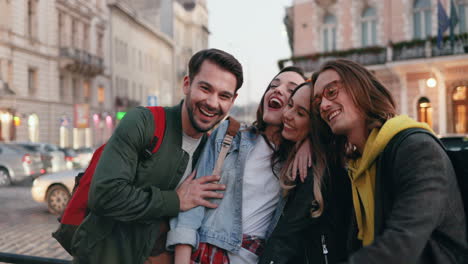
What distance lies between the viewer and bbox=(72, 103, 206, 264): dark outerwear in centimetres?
215

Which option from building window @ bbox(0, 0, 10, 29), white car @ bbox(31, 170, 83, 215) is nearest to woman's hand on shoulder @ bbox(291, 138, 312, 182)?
white car @ bbox(31, 170, 83, 215)

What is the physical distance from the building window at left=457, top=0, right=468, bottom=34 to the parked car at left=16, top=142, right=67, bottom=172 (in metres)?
17.7

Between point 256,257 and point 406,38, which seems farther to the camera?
point 406,38

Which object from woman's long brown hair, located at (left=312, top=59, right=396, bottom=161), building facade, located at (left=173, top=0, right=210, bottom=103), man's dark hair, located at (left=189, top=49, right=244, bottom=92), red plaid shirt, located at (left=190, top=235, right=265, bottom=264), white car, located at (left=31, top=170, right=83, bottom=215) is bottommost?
white car, located at (left=31, top=170, right=83, bottom=215)

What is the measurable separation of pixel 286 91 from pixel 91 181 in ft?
3.94

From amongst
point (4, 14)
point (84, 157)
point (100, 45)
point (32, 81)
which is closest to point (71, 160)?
point (84, 157)

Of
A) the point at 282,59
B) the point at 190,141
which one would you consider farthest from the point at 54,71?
the point at 190,141

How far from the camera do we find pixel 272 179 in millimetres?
2467

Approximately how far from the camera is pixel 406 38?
69.9 feet

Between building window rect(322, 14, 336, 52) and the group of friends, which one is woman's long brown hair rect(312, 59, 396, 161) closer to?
the group of friends

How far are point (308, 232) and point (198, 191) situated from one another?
22.9 inches

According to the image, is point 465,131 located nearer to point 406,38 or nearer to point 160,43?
point 406,38

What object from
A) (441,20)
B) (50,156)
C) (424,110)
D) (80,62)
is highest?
(80,62)

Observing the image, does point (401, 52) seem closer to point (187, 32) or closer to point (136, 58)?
point (136, 58)
